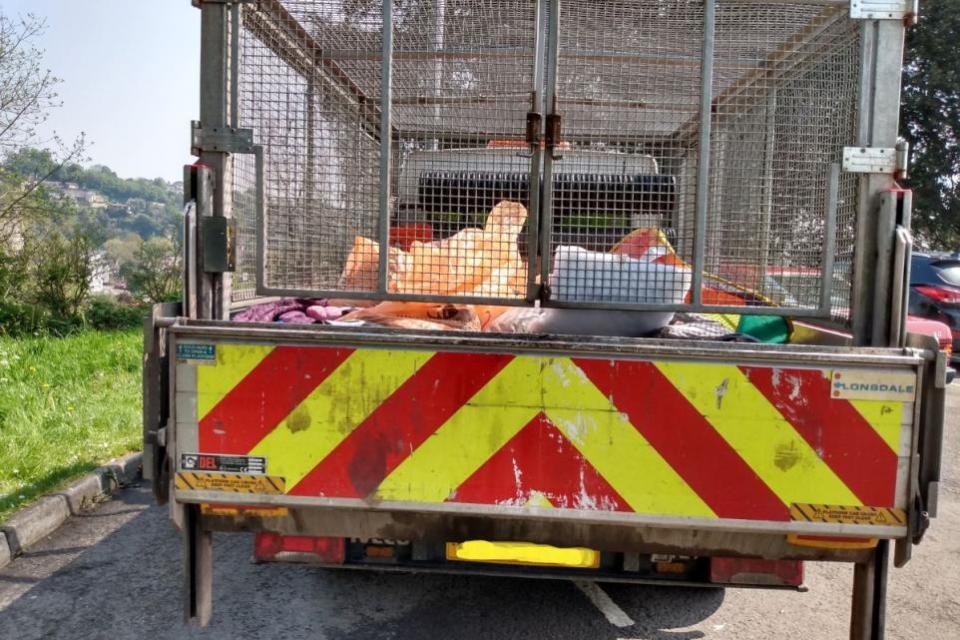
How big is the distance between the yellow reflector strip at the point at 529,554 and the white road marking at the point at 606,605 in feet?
2.42

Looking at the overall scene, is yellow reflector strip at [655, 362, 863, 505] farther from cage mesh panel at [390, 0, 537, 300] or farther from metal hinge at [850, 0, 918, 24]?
metal hinge at [850, 0, 918, 24]

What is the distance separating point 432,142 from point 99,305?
14.0 metres

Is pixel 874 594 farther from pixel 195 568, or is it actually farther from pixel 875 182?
pixel 195 568

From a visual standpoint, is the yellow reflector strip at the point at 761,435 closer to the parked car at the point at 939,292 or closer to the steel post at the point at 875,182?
the steel post at the point at 875,182

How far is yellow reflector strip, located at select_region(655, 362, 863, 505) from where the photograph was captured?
2316 mm

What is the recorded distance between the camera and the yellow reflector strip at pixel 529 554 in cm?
271

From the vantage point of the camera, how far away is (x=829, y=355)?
7.45ft

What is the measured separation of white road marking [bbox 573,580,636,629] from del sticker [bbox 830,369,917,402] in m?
1.61

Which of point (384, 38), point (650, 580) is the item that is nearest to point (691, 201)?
point (384, 38)

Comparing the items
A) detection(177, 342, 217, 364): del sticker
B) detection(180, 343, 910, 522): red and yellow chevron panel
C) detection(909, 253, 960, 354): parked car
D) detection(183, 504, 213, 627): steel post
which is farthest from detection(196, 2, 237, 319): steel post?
detection(909, 253, 960, 354): parked car

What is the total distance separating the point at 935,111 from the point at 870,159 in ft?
65.8

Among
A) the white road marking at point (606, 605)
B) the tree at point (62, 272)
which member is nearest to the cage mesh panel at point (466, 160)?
the white road marking at point (606, 605)

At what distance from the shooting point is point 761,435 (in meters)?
→ 2.32

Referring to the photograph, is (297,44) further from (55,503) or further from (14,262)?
(14,262)
